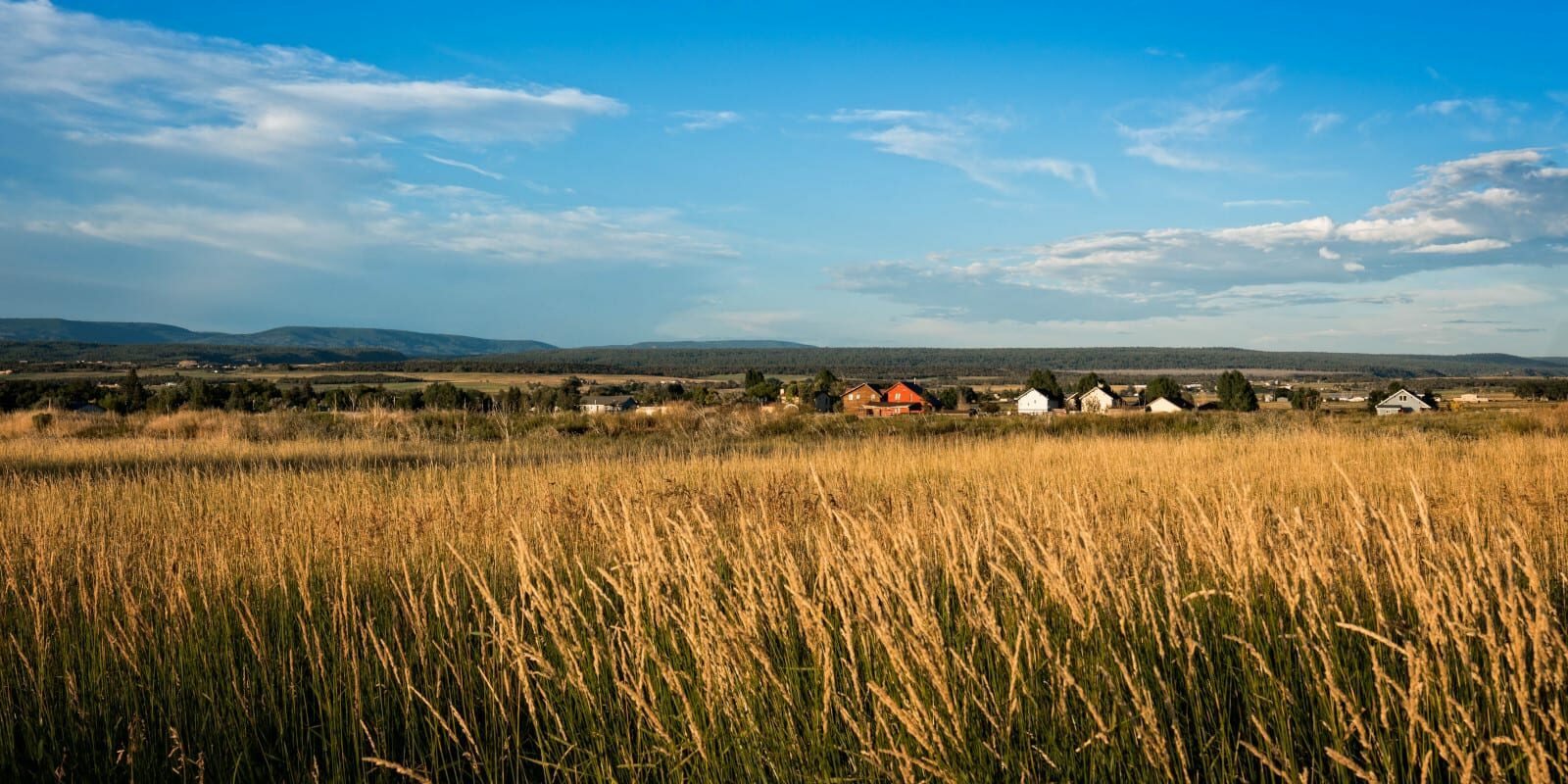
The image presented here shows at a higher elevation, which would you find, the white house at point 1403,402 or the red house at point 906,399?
the white house at point 1403,402

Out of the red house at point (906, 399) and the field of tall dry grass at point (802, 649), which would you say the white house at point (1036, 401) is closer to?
the red house at point (906, 399)

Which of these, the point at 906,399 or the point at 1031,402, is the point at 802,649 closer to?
the point at 906,399

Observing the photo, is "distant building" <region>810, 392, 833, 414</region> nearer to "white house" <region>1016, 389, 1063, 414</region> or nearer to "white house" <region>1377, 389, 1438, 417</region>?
"white house" <region>1016, 389, 1063, 414</region>

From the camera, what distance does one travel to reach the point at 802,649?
3.74m

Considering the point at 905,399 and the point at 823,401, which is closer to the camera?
the point at 823,401

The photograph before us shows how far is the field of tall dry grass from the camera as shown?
2.54 metres

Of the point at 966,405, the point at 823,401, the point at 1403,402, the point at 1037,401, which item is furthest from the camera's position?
the point at 966,405

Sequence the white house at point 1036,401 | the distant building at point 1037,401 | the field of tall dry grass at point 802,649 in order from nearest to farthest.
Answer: the field of tall dry grass at point 802,649 < the white house at point 1036,401 < the distant building at point 1037,401

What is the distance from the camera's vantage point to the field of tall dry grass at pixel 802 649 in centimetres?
254

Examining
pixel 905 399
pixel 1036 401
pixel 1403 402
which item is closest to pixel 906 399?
pixel 905 399

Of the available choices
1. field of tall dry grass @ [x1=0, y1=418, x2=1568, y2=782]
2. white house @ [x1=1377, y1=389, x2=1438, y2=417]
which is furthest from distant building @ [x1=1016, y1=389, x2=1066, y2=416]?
field of tall dry grass @ [x1=0, y1=418, x2=1568, y2=782]

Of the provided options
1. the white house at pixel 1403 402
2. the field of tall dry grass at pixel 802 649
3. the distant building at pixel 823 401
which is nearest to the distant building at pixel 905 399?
the distant building at pixel 823 401

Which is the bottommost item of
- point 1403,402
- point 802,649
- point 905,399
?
point 905,399

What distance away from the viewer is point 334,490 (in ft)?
32.4
